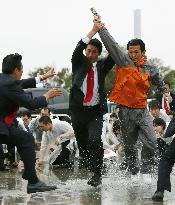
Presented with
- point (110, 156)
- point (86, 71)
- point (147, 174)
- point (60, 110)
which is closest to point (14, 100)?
point (86, 71)

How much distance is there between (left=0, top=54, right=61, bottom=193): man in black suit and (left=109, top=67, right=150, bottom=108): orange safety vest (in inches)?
46.1

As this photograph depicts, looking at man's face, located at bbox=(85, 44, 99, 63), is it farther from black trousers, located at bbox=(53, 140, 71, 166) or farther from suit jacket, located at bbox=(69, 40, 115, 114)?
black trousers, located at bbox=(53, 140, 71, 166)

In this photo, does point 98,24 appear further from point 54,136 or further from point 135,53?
point 54,136

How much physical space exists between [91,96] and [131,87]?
1.84 feet

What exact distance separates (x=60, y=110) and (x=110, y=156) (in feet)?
32.8

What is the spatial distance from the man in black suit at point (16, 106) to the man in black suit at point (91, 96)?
→ 96 cm

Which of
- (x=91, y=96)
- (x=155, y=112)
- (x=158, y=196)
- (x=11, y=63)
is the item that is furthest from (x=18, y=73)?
(x=155, y=112)

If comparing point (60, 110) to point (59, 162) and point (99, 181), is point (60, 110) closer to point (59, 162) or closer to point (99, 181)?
point (59, 162)

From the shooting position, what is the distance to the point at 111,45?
8.15 meters

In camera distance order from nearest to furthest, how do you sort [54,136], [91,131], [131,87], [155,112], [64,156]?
[131,87] → [91,131] → [54,136] → [64,156] → [155,112]

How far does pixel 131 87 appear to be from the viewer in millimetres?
8211

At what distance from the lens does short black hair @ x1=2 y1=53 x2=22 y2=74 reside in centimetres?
745

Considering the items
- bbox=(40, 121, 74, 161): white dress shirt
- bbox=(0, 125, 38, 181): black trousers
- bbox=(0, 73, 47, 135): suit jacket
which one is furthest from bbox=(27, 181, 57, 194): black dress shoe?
bbox=(40, 121, 74, 161): white dress shirt

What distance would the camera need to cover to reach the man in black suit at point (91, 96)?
327 inches
